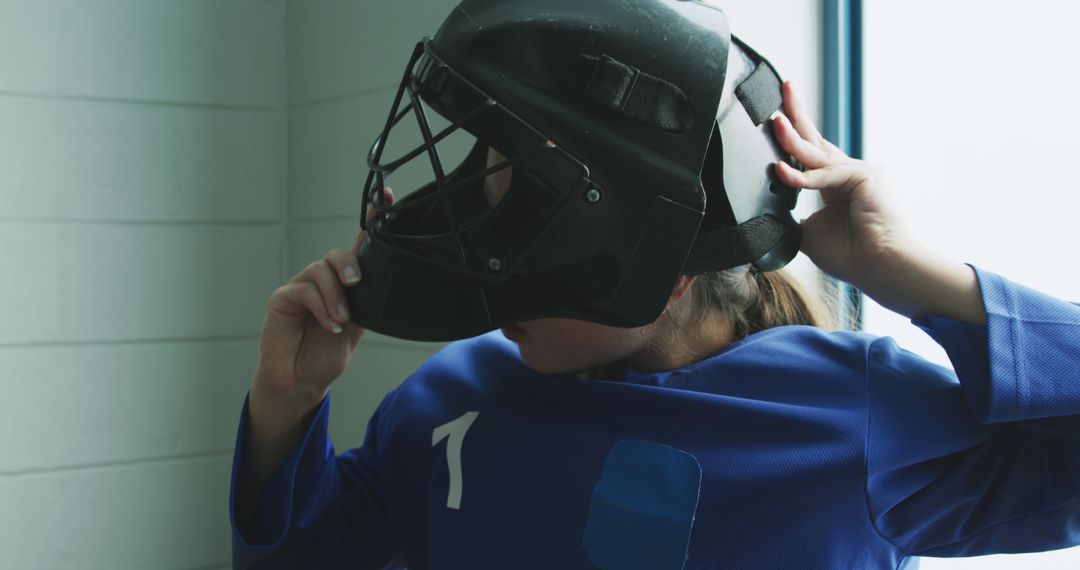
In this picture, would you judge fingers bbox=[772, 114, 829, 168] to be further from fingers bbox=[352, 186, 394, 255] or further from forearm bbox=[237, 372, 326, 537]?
forearm bbox=[237, 372, 326, 537]

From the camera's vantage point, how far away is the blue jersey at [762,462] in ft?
2.78

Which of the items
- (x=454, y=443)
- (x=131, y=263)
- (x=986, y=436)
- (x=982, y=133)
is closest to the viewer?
(x=986, y=436)

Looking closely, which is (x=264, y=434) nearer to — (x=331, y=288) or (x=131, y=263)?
(x=331, y=288)

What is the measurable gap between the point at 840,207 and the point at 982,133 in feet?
1.85

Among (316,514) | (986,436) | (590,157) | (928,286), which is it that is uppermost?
(590,157)

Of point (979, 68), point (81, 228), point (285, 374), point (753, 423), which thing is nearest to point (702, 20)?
point (753, 423)

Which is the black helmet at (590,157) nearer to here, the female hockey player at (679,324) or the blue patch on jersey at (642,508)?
the female hockey player at (679,324)

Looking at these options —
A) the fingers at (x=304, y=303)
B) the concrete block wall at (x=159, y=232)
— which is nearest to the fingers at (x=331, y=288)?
the fingers at (x=304, y=303)

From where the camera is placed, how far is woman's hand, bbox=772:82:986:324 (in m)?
0.89

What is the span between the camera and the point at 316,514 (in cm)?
111

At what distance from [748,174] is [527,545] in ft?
1.45

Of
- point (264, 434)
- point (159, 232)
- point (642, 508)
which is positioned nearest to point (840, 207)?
point (642, 508)

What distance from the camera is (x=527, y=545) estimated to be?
3.27 feet

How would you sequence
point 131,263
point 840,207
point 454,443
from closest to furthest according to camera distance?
point 840,207, point 454,443, point 131,263
